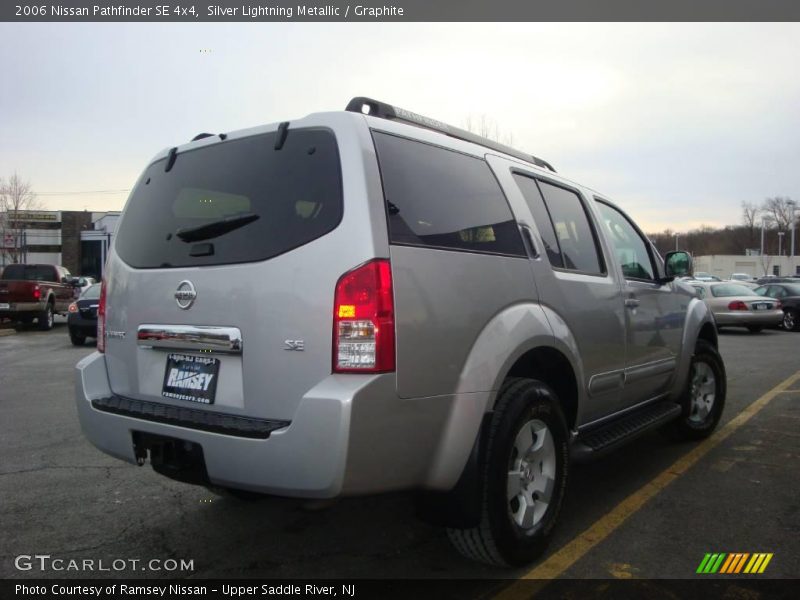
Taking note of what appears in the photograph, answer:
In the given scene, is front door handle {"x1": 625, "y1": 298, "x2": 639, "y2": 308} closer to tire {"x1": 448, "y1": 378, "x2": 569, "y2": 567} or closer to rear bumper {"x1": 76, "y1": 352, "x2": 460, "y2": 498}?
tire {"x1": 448, "y1": 378, "x2": 569, "y2": 567}

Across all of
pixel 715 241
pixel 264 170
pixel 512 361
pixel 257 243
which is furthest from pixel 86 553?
pixel 715 241

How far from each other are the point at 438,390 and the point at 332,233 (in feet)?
2.45

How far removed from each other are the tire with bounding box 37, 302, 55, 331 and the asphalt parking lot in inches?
560

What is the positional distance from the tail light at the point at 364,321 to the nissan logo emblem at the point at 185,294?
77cm

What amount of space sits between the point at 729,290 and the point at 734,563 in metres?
15.7

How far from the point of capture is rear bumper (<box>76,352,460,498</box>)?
227cm

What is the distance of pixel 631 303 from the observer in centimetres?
417

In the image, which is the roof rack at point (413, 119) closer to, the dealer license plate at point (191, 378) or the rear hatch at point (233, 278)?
the rear hatch at point (233, 278)

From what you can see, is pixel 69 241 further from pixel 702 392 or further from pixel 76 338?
pixel 702 392

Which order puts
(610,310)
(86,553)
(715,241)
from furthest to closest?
(715,241) < (610,310) < (86,553)

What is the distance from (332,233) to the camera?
96.5 inches

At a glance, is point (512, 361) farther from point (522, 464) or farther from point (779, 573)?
point (779, 573)

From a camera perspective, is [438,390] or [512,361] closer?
[438,390]

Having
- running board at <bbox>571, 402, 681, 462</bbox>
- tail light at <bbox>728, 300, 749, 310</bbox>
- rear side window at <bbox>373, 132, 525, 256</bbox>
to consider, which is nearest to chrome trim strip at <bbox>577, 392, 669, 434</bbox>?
running board at <bbox>571, 402, 681, 462</bbox>
